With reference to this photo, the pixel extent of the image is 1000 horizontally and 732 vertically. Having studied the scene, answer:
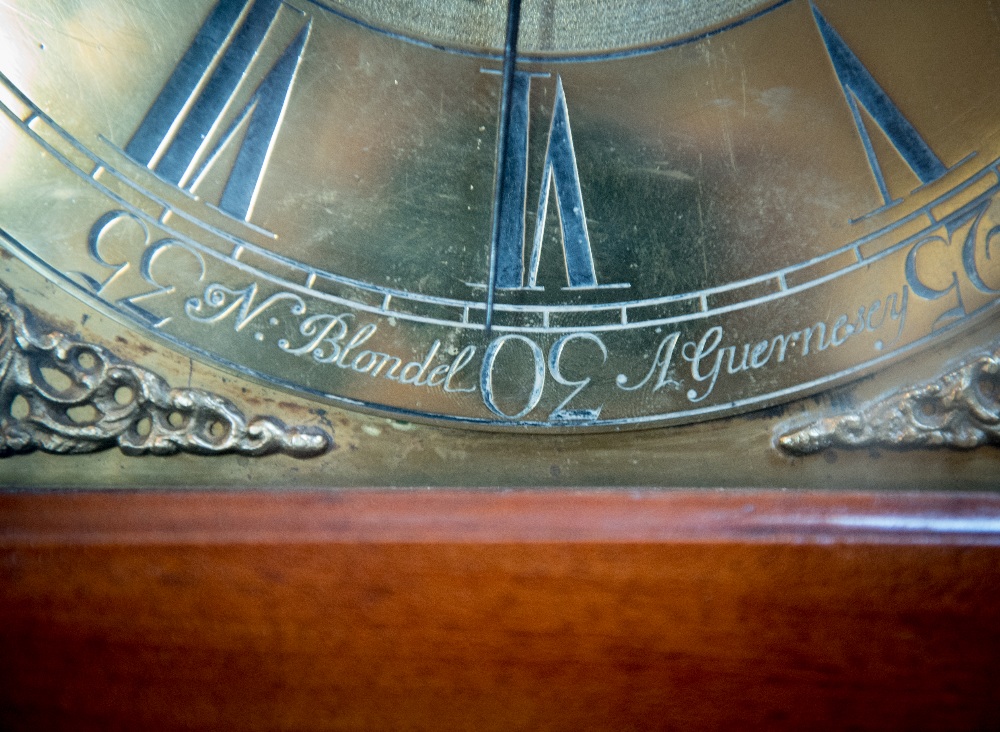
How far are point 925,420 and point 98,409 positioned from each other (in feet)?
1.98

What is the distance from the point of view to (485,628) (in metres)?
0.63

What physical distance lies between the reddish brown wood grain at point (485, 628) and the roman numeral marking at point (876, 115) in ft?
Answer: 0.87

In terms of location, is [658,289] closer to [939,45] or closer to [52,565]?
[939,45]

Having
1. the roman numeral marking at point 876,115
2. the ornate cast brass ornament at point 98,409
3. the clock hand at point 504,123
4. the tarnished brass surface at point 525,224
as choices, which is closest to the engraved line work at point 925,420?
the tarnished brass surface at point 525,224

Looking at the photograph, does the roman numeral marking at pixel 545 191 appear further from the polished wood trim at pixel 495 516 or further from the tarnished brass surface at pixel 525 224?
the polished wood trim at pixel 495 516

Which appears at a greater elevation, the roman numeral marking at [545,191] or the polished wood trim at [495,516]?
the roman numeral marking at [545,191]

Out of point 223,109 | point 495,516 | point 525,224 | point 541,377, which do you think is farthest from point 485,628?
point 223,109

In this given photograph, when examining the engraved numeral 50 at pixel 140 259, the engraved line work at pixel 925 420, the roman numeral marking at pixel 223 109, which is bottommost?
the engraved numeral 50 at pixel 140 259

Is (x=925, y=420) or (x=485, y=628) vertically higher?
(x=925, y=420)

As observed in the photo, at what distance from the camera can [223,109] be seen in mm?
659

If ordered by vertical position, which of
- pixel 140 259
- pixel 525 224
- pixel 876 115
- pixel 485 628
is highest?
pixel 876 115

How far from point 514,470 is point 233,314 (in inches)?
9.2

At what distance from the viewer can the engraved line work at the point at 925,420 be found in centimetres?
66

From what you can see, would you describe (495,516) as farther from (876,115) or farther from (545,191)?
(876,115)
